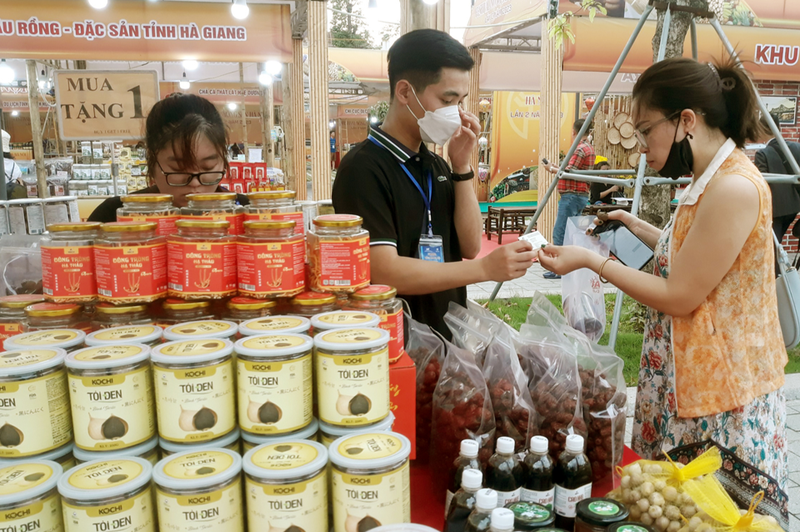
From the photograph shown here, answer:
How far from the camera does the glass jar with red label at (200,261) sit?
1.50 metres

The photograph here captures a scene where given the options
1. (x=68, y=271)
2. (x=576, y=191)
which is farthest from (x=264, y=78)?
(x=68, y=271)

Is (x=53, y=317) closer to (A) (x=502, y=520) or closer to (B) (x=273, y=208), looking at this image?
(B) (x=273, y=208)

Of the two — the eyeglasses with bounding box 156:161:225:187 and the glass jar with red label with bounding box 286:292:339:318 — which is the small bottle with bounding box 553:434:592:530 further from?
the eyeglasses with bounding box 156:161:225:187

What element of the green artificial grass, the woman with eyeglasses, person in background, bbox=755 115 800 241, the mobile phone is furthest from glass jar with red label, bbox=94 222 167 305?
person in background, bbox=755 115 800 241

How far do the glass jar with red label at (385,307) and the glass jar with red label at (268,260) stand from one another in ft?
0.58

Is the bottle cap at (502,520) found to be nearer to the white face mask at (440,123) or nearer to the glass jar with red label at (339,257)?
the glass jar with red label at (339,257)

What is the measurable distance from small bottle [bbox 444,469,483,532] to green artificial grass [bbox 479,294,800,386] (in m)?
3.74

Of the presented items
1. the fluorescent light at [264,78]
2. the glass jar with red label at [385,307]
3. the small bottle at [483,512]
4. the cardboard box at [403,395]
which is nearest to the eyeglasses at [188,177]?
the glass jar with red label at [385,307]

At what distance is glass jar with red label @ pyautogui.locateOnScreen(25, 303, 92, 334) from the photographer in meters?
1.48

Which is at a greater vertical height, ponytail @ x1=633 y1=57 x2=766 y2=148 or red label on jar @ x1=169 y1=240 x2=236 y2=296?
ponytail @ x1=633 y1=57 x2=766 y2=148

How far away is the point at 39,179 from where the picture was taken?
776cm

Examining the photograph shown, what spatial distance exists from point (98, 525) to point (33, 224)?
291 centimetres

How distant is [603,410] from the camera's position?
163 cm

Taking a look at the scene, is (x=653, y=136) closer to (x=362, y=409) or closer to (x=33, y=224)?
(x=362, y=409)
